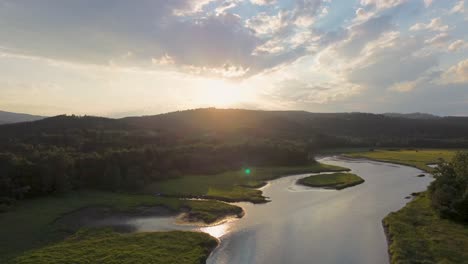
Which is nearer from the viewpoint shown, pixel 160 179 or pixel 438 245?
pixel 438 245

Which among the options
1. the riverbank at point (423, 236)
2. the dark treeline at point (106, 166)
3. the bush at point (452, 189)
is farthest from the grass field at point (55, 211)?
the bush at point (452, 189)

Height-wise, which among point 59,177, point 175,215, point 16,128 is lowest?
point 175,215

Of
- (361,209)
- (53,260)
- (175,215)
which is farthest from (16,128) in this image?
(361,209)

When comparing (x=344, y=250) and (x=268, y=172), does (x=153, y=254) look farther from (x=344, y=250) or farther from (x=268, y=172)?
(x=268, y=172)

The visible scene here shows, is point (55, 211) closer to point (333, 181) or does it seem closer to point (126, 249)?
point (126, 249)

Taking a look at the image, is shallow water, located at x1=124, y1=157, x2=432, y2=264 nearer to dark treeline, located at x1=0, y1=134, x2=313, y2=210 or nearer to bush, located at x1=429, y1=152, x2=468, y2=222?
bush, located at x1=429, y1=152, x2=468, y2=222

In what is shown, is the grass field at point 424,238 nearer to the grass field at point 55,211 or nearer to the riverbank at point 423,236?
the riverbank at point 423,236
